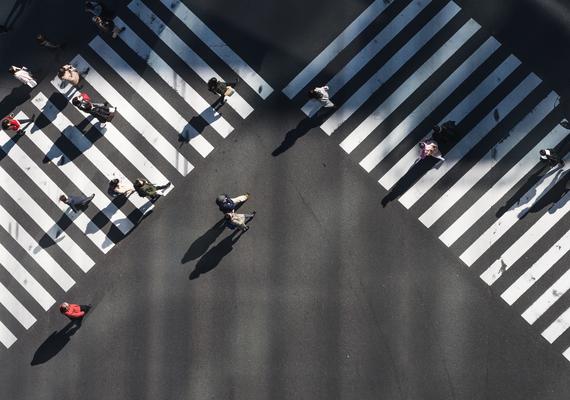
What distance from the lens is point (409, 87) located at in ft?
51.3

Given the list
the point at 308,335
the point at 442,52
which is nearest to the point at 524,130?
the point at 442,52

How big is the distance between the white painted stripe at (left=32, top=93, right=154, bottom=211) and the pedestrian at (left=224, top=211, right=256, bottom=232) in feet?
8.67

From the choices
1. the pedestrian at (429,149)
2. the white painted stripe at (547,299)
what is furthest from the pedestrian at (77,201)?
the white painted stripe at (547,299)

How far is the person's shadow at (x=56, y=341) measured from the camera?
52.6 ft

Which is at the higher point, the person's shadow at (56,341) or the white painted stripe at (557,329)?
the white painted stripe at (557,329)

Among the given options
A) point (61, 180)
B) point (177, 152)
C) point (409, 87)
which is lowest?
point (61, 180)

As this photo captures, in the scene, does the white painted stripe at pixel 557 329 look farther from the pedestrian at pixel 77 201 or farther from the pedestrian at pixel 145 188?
the pedestrian at pixel 77 201

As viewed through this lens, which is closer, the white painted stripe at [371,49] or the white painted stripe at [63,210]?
the white painted stripe at [371,49]

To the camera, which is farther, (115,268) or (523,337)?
(115,268)

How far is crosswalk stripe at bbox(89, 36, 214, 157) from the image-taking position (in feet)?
52.6

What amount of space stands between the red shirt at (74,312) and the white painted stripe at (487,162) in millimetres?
10227

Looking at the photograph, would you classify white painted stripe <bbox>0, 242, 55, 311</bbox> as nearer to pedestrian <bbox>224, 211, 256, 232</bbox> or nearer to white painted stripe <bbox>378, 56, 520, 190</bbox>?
pedestrian <bbox>224, 211, 256, 232</bbox>

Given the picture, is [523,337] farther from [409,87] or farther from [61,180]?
[61,180]

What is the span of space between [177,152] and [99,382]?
23.6ft
